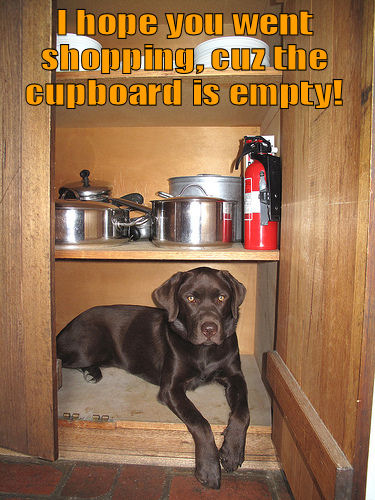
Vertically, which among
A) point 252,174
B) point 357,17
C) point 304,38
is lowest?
point 252,174

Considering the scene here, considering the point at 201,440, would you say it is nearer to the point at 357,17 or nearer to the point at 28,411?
the point at 28,411

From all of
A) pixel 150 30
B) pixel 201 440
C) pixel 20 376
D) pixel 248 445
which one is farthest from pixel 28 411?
pixel 150 30

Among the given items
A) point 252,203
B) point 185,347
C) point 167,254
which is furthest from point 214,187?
point 185,347

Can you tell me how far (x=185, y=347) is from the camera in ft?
4.55

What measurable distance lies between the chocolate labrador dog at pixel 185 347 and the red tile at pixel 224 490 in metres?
0.03

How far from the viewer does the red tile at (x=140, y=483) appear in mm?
1063

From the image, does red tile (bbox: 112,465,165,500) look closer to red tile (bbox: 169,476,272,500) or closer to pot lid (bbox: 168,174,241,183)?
red tile (bbox: 169,476,272,500)

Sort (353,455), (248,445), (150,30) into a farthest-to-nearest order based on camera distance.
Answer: (150,30), (248,445), (353,455)

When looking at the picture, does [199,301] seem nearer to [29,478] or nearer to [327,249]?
[327,249]

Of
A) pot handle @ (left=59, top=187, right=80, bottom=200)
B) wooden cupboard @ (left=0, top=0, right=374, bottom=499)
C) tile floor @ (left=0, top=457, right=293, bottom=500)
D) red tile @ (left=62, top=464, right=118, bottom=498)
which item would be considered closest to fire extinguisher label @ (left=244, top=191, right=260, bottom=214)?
wooden cupboard @ (left=0, top=0, right=374, bottom=499)

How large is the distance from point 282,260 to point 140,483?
0.85 meters

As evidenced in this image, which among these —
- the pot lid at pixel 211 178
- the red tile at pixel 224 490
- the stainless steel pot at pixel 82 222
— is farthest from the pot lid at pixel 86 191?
the red tile at pixel 224 490

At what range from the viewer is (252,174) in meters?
1.26

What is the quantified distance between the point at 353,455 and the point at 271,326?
2.82 ft
